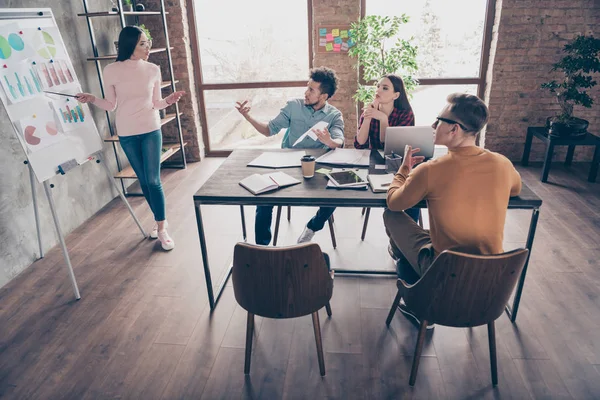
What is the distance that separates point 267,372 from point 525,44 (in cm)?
424

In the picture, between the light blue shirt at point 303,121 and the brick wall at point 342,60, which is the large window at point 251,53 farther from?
the light blue shirt at point 303,121

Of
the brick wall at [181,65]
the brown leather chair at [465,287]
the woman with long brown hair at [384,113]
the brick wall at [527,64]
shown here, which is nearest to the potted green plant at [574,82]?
the brick wall at [527,64]

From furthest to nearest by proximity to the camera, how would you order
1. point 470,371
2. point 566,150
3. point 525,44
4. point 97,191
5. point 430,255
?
point 566,150 < point 525,44 < point 97,191 < point 470,371 < point 430,255

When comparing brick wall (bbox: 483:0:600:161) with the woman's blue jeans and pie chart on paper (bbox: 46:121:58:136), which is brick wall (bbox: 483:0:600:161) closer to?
the woman's blue jeans

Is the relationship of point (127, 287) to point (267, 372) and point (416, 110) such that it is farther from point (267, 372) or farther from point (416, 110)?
point (416, 110)

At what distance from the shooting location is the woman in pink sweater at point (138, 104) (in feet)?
9.87

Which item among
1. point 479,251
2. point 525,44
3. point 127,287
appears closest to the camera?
point 479,251

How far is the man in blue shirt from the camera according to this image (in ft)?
9.62

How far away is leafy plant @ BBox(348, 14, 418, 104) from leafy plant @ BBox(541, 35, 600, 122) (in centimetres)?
134

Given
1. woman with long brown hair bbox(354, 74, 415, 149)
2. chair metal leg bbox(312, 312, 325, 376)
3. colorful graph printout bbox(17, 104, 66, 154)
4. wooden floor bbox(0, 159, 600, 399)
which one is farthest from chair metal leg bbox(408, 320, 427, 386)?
colorful graph printout bbox(17, 104, 66, 154)

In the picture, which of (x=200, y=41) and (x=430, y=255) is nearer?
(x=430, y=255)

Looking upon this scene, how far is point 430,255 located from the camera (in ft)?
6.44

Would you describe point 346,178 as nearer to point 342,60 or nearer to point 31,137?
point 31,137

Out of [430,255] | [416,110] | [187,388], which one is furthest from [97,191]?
[416,110]
